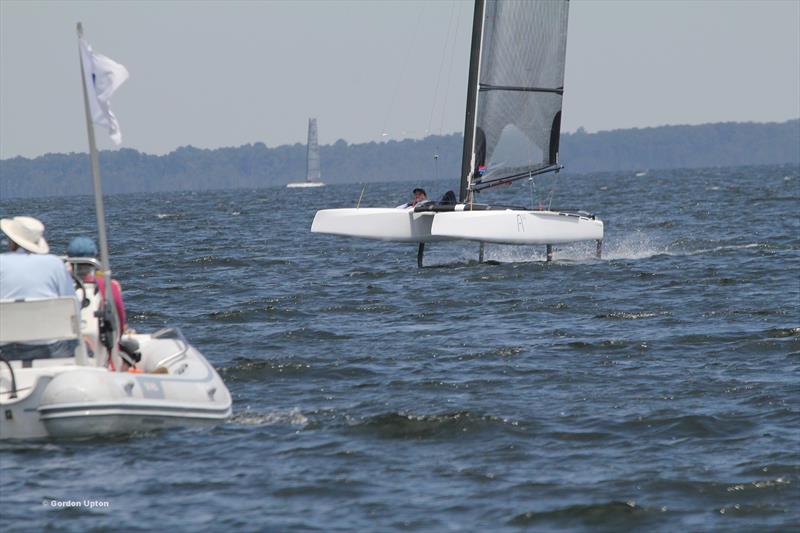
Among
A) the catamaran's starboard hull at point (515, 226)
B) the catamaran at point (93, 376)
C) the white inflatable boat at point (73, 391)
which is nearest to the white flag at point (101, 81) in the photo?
the catamaran at point (93, 376)

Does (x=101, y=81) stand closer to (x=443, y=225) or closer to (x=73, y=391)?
(x=73, y=391)

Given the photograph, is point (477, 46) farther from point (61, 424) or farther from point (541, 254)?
point (61, 424)

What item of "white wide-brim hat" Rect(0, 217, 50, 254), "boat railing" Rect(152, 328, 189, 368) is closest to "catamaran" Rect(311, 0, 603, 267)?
"boat railing" Rect(152, 328, 189, 368)

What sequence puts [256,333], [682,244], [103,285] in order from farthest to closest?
[682,244]
[256,333]
[103,285]

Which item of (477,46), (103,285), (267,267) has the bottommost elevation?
(267,267)

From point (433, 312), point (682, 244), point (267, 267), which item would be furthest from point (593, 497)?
point (682, 244)

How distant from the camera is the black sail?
2378 cm

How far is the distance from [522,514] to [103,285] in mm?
3842

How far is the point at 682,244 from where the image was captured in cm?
2930

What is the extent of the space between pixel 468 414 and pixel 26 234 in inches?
143

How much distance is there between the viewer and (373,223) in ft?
70.8

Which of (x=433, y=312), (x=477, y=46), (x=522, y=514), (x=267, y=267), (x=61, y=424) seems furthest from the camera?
(x=267, y=267)

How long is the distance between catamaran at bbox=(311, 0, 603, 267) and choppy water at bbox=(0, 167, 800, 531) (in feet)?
3.02

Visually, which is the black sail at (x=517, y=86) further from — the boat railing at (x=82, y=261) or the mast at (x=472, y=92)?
the boat railing at (x=82, y=261)
